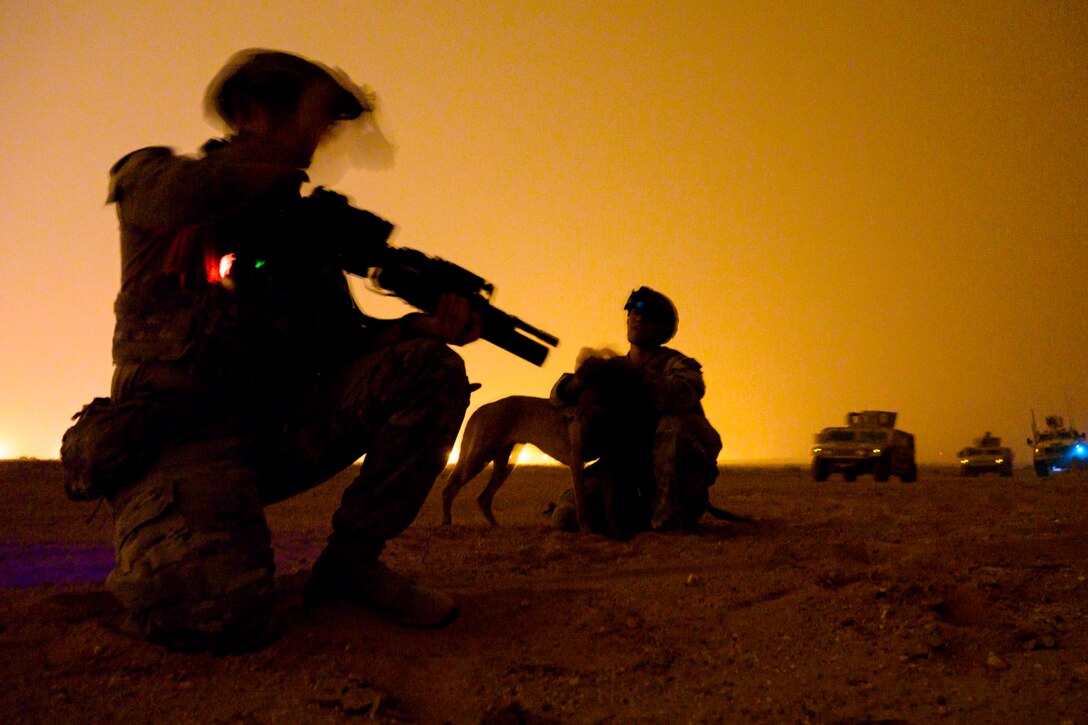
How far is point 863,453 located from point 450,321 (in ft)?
59.6

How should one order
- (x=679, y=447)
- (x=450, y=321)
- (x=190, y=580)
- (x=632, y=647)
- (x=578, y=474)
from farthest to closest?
1. (x=578, y=474)
2. (x=679, y=447)
3. (x=450, y=321)
4. (x=632, y=647)
5. (x=190, y=580)

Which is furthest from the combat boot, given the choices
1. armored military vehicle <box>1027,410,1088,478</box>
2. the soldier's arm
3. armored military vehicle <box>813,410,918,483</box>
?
armored military vehicle <box>1027,410,1088,478</box>

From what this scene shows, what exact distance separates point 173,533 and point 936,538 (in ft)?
13.5

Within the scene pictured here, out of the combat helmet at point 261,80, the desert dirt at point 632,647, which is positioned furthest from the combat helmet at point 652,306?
the combat helmet at point 261,80

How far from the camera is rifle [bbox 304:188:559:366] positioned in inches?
106

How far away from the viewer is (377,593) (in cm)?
262

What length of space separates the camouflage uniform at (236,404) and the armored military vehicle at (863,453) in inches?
696

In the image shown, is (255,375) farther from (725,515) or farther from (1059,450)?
(1059,450)

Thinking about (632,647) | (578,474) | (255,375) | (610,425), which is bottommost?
(632,647)

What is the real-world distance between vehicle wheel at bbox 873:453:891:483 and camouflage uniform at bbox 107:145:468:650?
1820 centimetres

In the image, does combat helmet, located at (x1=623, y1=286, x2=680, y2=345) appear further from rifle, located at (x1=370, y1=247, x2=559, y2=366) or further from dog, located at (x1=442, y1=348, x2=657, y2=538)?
rifle, located at (x1=370, y1=247, x2=559, y2=366)

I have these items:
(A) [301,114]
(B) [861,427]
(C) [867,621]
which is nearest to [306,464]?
(A) [301,114]

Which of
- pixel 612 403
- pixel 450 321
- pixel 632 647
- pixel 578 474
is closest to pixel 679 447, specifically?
pixel 612 403

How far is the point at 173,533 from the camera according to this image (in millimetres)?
2334
